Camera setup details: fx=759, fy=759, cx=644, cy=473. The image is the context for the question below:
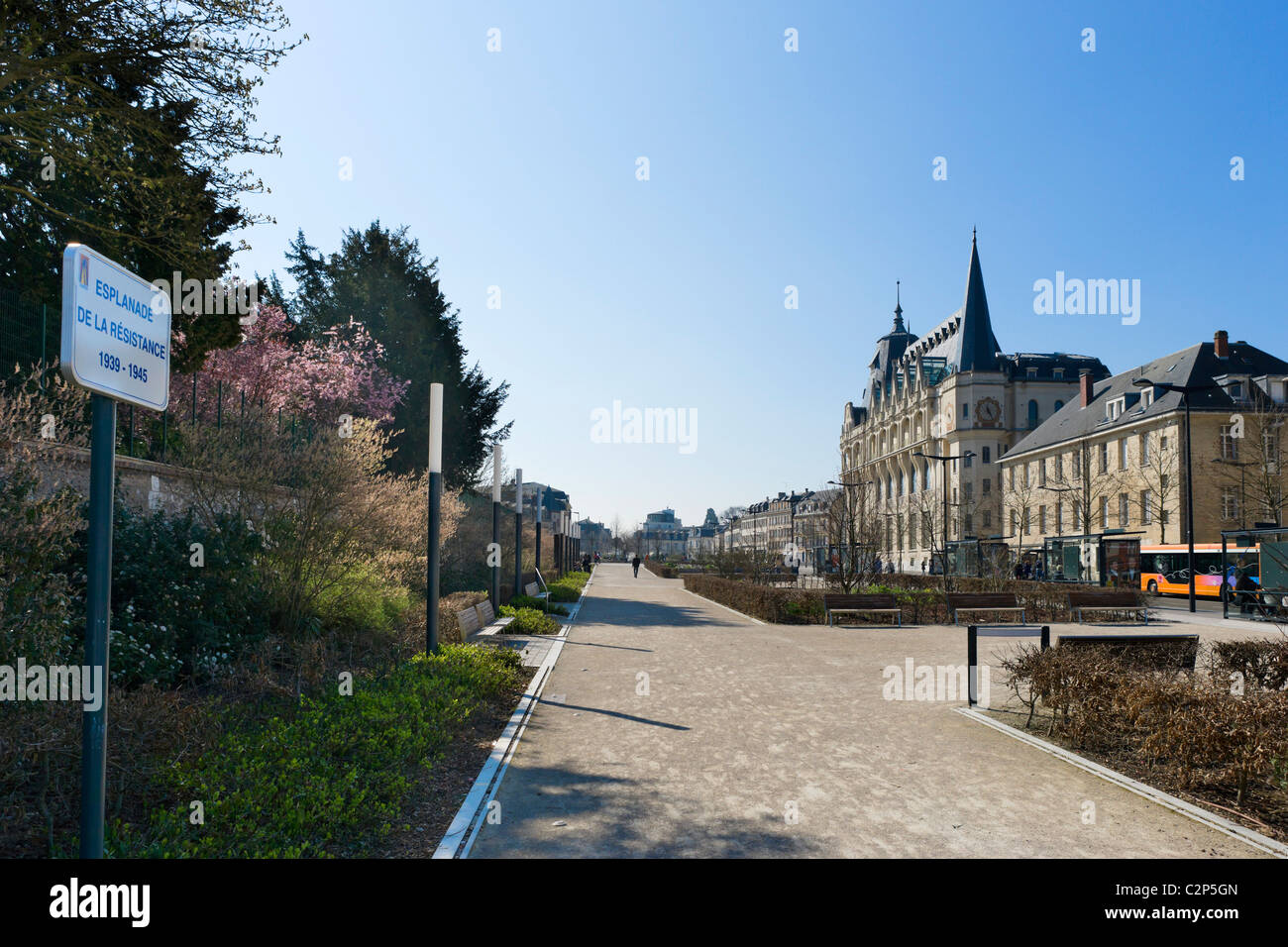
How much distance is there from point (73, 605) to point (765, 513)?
154971 millimetres

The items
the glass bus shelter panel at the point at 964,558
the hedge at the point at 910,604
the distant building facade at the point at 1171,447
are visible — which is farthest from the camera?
the glass bus shelter panel at the point at 964,558

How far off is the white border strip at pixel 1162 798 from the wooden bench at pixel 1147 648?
1255 millimetres

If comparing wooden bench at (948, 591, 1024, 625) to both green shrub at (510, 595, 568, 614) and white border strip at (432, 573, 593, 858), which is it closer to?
green shrub at (510, 595, 568, 614)

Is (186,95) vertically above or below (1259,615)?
above

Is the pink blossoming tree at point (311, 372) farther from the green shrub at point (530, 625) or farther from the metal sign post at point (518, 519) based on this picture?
the green shrub at point (530, 625)

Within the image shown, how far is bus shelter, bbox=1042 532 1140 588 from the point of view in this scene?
35.7 meters

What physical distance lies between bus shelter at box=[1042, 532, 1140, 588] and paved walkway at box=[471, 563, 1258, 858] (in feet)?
101

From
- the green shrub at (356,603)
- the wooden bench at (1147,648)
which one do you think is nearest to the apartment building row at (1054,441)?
the wooden bench at (1147,648)

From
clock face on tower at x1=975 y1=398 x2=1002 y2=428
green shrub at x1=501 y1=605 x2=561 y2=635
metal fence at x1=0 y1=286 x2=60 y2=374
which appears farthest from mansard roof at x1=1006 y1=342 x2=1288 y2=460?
metal fence at x1=0 y1=286 x2=60 y2=374

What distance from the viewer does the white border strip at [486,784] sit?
4.78m

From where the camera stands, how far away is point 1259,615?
21.1m

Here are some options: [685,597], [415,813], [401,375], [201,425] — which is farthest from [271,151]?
[685,597]
